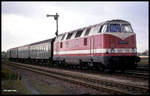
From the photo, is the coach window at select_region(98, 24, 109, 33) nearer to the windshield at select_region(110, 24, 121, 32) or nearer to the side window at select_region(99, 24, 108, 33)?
the side window at select_region(99, 24, 108, 33)

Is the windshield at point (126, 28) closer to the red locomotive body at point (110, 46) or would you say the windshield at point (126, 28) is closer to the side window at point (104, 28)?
the red locomotive body at point (110, 46)

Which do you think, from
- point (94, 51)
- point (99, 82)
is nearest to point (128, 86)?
point (99, 82)

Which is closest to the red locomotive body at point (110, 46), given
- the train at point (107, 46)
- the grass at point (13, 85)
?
the train at point (107, 46)

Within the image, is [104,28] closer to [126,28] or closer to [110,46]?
[110,46]

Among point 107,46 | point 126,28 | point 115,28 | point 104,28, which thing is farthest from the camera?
point 126,28

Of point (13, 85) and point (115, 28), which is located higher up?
point (115, 28)

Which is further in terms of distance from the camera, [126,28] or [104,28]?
[126,28]

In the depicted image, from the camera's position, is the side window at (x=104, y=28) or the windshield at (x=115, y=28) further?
the windshield at (x=115, y=28)

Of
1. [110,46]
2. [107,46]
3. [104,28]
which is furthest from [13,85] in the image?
[104,28]

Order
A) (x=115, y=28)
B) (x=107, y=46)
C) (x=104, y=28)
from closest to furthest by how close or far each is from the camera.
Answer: (x=107, y=46)
(x=104, y=28)
(x=115, y=28)

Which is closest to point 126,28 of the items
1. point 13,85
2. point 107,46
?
point 107,46

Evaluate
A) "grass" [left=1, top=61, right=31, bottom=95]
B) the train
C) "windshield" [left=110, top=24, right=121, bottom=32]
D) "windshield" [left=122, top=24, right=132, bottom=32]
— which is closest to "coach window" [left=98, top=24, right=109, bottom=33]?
the train

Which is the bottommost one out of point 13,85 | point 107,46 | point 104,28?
point 13,85

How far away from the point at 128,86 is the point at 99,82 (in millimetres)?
2376
